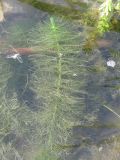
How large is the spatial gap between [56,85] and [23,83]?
301 mm

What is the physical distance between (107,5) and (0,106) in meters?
1.24

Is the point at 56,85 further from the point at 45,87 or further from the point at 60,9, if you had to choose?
the point at 60,9

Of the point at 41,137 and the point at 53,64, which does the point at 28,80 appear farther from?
the point at 41,137

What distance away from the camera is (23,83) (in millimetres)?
3861

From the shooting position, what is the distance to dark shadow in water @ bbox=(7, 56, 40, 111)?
3803 millimetres

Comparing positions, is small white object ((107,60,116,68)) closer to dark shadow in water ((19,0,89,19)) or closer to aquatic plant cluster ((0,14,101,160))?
aquatic plant cluster ((0,14,101,160))

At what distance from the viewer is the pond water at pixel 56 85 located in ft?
12.0

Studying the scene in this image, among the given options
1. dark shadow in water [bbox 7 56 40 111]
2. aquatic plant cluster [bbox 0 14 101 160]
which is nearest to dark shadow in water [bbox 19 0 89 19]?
aquatic plant cluster [bbox 0 14 101 160]

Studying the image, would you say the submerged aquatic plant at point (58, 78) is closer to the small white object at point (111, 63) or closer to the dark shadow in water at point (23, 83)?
the dark shadow in water at point (23, 83)

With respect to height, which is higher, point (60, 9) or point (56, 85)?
point (60, 9)

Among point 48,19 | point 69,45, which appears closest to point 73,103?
point 69,45

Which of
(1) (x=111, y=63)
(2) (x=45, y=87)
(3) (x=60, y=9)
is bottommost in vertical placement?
(2) (x=45, y=87)

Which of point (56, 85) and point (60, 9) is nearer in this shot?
point (56, 85)

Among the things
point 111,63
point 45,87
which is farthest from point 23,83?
point 111,63
